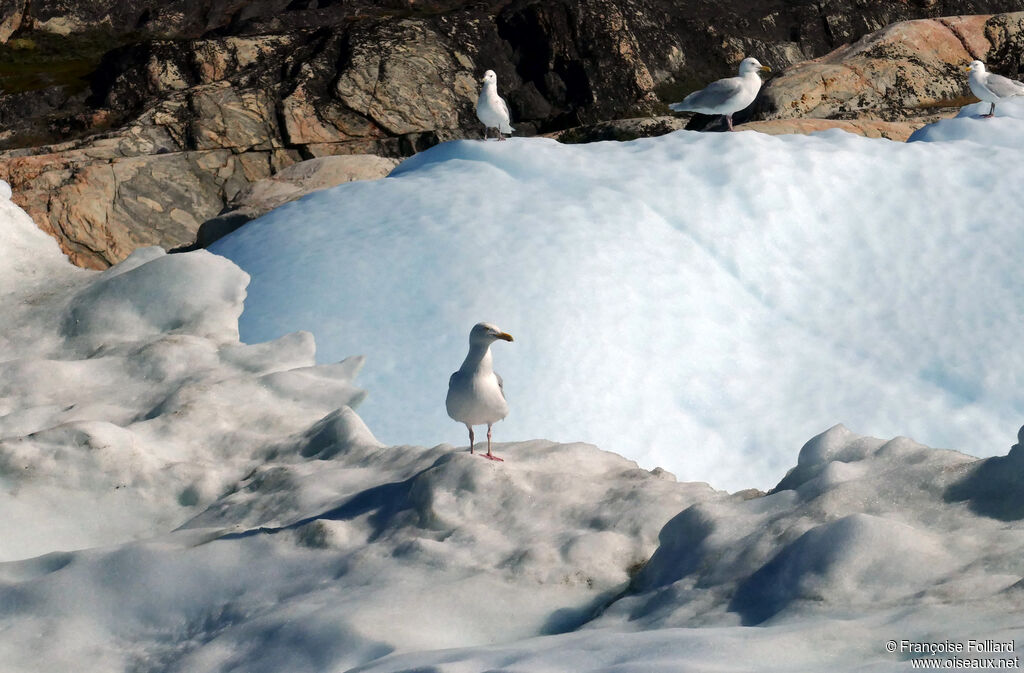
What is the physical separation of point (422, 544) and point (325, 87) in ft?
76.6

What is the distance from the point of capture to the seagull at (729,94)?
11.7 meters

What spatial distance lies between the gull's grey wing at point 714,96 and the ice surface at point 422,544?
560cm

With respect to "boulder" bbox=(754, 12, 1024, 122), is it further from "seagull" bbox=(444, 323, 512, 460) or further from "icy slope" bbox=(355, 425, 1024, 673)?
"icy slope" bbox=(355, 425, 1024, 673)

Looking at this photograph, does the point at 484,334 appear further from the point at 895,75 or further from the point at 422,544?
the point at 895,75

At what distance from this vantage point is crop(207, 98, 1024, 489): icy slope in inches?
300

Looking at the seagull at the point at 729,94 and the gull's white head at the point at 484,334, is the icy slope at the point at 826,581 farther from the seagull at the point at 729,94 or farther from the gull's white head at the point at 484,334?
the seagull at the point at 729,94

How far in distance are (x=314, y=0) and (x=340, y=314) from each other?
44.6 metres

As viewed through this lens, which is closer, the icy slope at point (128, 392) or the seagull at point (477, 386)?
the seagull at point (477, 386)

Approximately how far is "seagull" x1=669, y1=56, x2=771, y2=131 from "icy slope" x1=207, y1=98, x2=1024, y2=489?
1795mm

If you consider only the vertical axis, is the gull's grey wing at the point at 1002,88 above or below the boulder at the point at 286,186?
above

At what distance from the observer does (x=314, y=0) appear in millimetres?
49031

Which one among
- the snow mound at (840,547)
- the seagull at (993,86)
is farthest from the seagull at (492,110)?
the snow mound at (840,547)

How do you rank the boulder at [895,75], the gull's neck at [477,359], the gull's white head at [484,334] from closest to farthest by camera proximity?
the gull's white head at [484,334], the gull's neck at [477,359], the boulder at [895,75]

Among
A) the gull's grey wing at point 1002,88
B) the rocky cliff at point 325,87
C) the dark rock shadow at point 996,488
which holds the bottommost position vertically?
the rocky cliff at point 325,87
